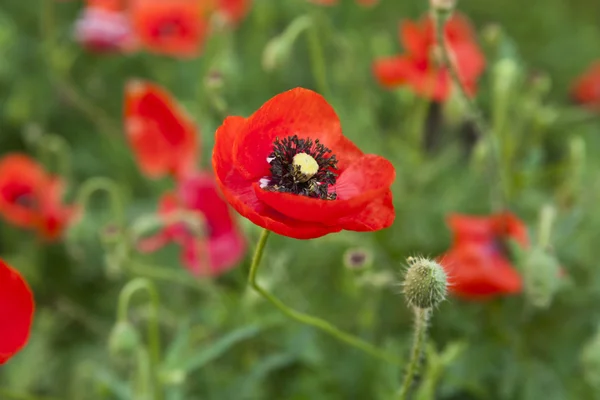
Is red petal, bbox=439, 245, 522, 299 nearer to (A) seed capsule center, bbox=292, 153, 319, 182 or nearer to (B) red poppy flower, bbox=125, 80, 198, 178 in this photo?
(A) seed capsule center, bbox=292, 153, 319, 182

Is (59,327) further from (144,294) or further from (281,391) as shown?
(281,391)

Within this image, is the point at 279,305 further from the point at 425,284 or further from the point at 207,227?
the point at 207,227

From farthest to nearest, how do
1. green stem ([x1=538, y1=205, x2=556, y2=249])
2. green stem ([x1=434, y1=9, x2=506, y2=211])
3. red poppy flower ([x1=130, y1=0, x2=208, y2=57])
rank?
red poppy flower ([x1=130, y1=0, x2=208, y2=57]) < green stem ([x1=538, y1=205, x2=556, y2=249]) < green stem ([x1=434, y1=9, x2=506, y2=211])

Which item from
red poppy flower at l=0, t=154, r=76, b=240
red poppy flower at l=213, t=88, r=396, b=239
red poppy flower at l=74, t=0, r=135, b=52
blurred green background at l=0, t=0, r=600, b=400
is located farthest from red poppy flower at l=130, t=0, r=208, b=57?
red poppy flower at l=213, t=88, r=396, b=239

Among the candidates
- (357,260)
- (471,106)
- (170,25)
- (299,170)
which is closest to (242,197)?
(299,170)

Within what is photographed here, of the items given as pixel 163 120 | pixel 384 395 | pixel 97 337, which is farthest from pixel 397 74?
pixel 97 337
